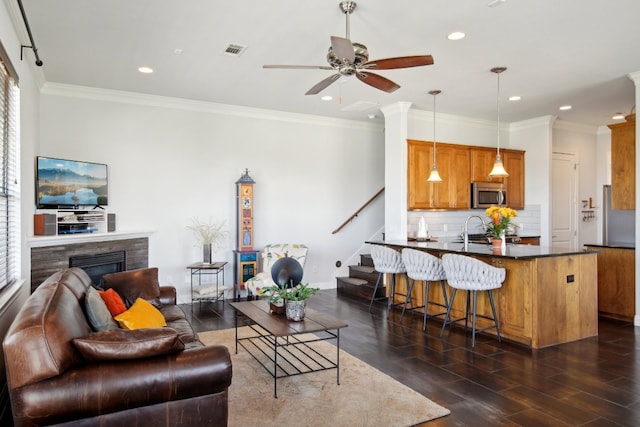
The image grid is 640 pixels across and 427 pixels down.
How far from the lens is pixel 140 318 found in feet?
10.0

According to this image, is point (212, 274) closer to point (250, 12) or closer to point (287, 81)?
point (287, 81)

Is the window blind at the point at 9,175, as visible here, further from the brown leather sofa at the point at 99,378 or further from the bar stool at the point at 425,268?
the bar stool at the point at 425,268

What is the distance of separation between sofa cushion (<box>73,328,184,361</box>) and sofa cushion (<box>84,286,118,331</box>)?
538 mm

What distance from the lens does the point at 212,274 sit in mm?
6512

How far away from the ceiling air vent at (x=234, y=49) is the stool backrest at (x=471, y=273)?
3.06 m

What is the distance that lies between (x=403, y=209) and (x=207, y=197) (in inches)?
118

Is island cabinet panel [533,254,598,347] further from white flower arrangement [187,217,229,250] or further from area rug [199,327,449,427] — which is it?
white flower arrangement [187,217,229,250]

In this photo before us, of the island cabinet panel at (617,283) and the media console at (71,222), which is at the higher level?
the media console at (71,222)

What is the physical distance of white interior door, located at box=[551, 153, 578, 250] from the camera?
7895mm

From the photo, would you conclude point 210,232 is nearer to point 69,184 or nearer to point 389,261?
point 69,184

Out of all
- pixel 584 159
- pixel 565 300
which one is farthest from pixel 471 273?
pixel 584 159

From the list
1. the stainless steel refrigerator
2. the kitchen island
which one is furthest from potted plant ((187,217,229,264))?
the stainless steel refrigerator

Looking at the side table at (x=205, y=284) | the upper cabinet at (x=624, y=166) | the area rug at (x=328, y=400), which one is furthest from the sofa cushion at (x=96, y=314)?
the upper cabinet at (x=624, y=166)

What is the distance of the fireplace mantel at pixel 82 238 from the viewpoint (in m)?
4.18
